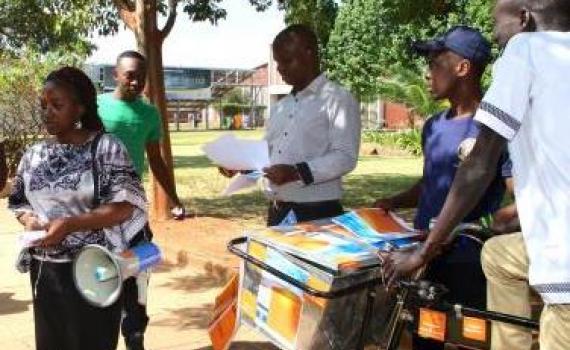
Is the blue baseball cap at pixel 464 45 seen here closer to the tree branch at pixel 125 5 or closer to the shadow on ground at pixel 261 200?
the tree branch at pixel 125 5

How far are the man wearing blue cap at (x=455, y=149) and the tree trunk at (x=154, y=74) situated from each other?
612cm

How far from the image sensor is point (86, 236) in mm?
2957

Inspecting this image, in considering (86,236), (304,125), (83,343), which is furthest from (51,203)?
(304,125)

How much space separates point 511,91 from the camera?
5.94 feet

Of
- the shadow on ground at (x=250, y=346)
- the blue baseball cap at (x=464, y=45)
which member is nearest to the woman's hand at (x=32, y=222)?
the blue baseball cap at (x=464, y=45)

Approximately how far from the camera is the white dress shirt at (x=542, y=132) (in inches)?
70.3

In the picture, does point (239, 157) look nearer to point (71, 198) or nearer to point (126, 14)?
point (71, 198)

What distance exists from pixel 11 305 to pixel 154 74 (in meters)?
3.90

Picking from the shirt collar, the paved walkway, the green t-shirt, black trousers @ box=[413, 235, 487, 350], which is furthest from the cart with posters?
the green t-shirt

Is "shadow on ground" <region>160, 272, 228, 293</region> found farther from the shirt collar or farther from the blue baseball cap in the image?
the blue baseball cap

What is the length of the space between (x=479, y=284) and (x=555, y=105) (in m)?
1.20

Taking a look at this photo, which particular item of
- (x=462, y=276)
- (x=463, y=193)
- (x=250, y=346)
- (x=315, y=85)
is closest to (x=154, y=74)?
(x=250, y=346)

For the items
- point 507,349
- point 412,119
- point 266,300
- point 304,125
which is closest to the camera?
point 507,349

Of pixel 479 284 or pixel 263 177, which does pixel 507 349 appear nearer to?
pixel 479 284
